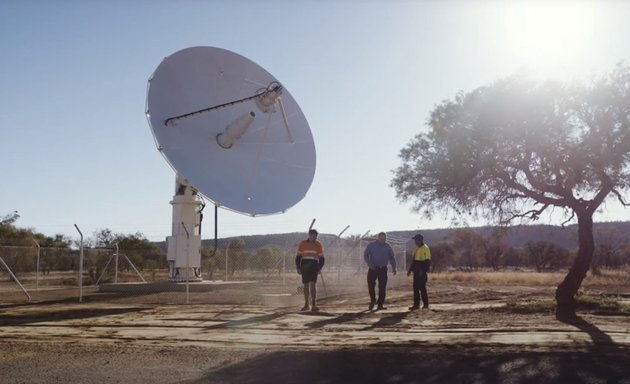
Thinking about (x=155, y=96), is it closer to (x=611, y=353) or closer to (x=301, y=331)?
Answer: (x=301, y=331)

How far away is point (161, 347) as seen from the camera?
9.04m

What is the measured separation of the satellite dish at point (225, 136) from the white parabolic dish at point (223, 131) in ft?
0.10

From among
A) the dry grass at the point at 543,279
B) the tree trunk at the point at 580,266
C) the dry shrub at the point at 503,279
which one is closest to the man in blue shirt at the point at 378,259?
the tree trunk at the point at 580,266

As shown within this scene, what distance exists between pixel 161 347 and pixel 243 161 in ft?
38.6

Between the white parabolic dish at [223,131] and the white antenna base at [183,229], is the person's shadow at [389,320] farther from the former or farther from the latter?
the white antenna base at [183,229]

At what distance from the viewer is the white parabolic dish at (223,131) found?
716 inches

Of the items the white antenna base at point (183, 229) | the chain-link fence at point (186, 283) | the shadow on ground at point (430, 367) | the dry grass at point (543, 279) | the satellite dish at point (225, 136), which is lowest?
the shadow on ground at point (430, 367)

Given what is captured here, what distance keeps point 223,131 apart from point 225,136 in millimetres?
349

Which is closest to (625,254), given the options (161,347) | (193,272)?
(193,272)

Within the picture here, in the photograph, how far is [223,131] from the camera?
66.4 ft

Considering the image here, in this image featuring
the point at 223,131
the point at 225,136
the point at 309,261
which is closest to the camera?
the point at 309,261

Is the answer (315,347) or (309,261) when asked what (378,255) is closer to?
(309,261)

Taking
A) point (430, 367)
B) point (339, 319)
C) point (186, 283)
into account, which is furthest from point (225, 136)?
point (430, 367)

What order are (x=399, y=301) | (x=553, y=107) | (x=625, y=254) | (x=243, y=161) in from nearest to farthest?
1. (x=553, y=107)
2. (x=399, y=301)
3. (x=243, y=161)
4. (x=625, y=254)
